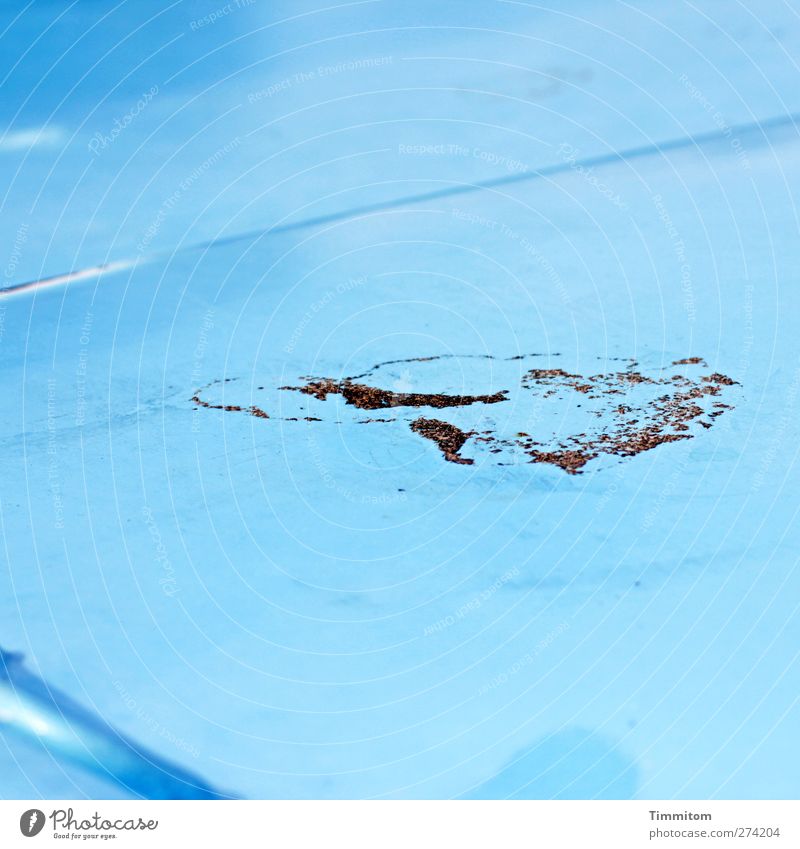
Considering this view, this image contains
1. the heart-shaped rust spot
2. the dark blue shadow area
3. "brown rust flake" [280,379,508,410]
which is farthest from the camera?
"brown rust flake" [280,379,508,410]

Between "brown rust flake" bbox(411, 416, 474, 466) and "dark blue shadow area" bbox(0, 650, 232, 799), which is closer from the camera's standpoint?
"dark blue shadow area" bbox(0, 650, 232, 799)

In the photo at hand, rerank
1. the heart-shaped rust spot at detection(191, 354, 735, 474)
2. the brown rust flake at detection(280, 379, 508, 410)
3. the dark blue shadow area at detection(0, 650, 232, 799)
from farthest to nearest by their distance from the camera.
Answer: the brown rust flake at detection(280, 379, 508, 410) < the heart-shaped rust spot at detection(191, 354, 735, 474) < the dark blue shadow area at detection(0, 650, 232, 799)

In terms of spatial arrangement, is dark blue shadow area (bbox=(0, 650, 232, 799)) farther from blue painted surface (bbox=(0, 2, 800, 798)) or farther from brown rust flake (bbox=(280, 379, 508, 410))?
brown rust flake (bbox=(280, 379, 508, 410))

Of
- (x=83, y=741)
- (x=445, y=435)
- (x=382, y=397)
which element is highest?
(x=382, y=397)

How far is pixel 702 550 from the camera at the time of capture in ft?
5.67

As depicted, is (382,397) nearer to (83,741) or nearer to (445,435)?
(445,435)

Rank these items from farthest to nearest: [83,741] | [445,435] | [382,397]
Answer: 1. [382,397]
2. [445,435]
3. [83,741]

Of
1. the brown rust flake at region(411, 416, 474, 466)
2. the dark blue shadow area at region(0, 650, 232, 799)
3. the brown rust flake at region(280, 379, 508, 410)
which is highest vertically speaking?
the brown rust flake at region(280, 379, 508, 410)

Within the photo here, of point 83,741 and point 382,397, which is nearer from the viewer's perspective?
point 83,741

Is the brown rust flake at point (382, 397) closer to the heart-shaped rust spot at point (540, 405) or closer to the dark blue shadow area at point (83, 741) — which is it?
the heart-shaped rust spot at point (540, 405)

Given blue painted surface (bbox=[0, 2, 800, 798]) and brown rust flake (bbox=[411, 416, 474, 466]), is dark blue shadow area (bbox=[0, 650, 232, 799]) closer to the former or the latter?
blue painted surface (bbox=[0, 2, 800, 798])

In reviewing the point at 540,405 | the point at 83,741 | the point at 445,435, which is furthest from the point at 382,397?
the point at 83,741

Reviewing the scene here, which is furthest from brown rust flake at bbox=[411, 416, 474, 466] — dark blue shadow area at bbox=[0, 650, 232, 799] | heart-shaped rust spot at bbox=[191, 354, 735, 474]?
dark blue shadow area at bbox=[0, 650, 232, 799]

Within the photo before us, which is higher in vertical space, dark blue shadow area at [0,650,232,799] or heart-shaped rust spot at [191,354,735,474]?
heart-shaped rust spot at [191,354,735,474]
